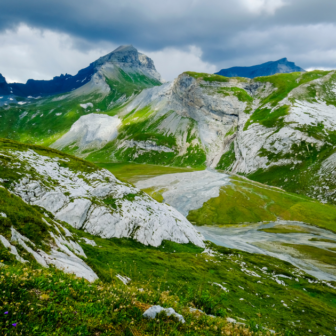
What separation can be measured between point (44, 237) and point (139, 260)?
19.2 m

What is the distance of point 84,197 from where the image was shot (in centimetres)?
4825

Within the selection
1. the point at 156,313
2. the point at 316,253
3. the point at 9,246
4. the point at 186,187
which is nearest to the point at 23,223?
the point at 9,246

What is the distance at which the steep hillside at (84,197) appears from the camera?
43.0 metres

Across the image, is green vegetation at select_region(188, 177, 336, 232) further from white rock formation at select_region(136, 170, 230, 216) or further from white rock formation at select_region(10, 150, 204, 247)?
white rock formation at select_region(10, 150, 204, 247)

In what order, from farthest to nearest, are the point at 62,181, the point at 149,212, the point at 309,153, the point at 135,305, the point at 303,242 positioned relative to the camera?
the point at 309,153, the point at 303,242, the point at 149,212, the point at 62,181, the point at 135,305

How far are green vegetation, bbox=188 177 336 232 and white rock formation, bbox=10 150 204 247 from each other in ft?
234

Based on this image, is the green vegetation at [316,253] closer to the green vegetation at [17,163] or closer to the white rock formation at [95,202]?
the white rock formation at [95,202]

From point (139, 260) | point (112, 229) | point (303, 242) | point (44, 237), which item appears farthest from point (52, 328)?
Answer: point (303, 242)

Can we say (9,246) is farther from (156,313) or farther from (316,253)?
(316,253)

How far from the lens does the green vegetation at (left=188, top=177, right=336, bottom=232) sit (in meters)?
127

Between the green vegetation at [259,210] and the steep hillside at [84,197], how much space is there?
69318mm

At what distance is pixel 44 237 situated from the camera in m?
17.6

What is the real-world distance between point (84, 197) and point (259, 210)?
390ft

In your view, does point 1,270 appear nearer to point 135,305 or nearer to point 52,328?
point 52,328
